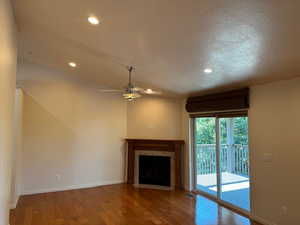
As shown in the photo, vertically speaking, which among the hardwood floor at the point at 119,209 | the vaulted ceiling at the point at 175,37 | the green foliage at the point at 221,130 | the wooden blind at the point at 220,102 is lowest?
the hardwood floor at the point at 119,209

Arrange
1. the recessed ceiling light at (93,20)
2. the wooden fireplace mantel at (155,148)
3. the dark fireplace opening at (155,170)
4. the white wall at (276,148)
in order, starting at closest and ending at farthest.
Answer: the recessed ceiling light at (93,20), the white wall at (276,148), the wooden fireplace mantel at (155,148), the dark fireplace opening at (155,170)

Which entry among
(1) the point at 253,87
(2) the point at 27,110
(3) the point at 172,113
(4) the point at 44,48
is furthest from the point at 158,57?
(2) the point at 27,110

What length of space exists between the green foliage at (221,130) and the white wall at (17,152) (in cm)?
427

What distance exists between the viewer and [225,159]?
15.4 ft

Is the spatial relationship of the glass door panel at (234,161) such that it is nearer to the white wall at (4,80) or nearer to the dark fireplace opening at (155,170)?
the dark fireplace opening at (155,170)

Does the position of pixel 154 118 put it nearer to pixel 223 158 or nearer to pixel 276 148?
pixel 223 158

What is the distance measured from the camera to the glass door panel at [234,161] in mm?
4180

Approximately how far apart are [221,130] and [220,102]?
72 cm

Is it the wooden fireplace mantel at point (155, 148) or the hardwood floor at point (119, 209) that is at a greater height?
the wooden fireplace mantel at point (155, 148)

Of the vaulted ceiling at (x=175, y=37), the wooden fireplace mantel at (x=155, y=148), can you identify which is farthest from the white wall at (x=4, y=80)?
the wooden fireplace mantel at (x=155, y=148)

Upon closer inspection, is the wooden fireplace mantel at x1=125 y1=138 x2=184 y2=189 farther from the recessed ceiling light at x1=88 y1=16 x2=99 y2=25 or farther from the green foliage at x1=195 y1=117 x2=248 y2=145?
the recessed ceiling light at x1=88 y1=16 x2=99 y2=25

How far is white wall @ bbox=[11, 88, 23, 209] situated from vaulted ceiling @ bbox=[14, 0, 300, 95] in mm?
1090

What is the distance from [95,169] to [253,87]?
4.50 meters

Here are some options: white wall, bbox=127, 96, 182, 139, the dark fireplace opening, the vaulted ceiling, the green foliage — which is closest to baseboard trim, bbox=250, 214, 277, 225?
the green foliage
